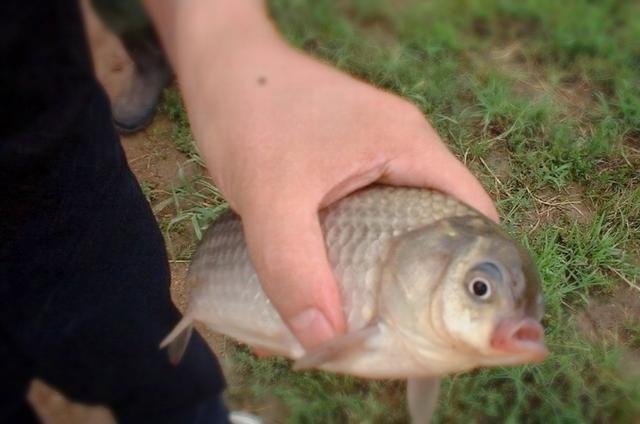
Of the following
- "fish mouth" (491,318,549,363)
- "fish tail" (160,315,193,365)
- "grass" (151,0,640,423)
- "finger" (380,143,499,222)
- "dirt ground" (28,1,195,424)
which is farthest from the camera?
"dirt ground" (28,1,195,424)

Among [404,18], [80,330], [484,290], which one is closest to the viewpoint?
[484,290]

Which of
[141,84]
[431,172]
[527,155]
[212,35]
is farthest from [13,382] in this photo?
[527,155]

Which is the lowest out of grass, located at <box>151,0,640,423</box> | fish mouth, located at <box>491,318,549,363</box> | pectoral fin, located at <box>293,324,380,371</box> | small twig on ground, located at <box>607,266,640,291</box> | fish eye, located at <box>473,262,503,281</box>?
small twig on ground, located at <box>607,266,640,291</box>

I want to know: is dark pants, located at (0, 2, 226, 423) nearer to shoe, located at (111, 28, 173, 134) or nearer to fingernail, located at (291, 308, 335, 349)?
fingernail, located at (291, 308, 335, 349)

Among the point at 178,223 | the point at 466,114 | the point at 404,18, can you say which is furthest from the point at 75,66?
the point at 404,18

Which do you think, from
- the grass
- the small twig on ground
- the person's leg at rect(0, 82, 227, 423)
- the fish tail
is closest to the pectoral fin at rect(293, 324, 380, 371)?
the fish tail

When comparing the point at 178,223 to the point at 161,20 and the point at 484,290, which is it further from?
the point at 484,290

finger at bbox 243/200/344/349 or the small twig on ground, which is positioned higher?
finger at bbox 243/200/344/349

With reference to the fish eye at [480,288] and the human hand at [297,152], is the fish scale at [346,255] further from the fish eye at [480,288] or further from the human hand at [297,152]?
the fish eye at [480,288]
